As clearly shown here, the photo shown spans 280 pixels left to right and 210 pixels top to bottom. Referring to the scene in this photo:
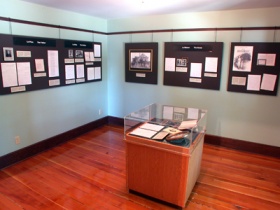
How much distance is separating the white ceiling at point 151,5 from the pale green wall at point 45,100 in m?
0.22

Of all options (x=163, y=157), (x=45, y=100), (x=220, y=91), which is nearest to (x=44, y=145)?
(x=45, y=100)

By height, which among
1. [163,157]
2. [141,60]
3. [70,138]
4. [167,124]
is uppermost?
[141,60]

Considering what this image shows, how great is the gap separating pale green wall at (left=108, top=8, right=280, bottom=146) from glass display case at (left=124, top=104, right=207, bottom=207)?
135 cm

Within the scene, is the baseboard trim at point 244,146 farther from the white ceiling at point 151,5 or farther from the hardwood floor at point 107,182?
the white ceiling at point 151,5

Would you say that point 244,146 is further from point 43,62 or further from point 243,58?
point 43,62

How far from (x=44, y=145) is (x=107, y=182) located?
1.51 m

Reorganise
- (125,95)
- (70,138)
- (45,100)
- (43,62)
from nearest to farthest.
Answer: (43,62) < (45,100) < (70,138) < (125,95)

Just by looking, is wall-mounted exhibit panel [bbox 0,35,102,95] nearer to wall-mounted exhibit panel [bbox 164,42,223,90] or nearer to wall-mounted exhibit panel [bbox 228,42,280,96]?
wall-mounted exhibit panel [bbox 164,42,223,90]

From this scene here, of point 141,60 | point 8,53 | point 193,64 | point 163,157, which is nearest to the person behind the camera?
point 163,157

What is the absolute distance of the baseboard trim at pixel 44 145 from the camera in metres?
3.16

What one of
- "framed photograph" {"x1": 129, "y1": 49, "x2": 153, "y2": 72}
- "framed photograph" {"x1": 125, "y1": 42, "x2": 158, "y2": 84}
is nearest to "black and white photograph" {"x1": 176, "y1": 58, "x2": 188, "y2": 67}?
"framed photograph" {"x1": 125, "y1": 42, "x2": 158, "y2": 84}

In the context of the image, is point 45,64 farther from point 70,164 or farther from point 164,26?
point 164,26

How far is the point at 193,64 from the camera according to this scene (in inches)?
154

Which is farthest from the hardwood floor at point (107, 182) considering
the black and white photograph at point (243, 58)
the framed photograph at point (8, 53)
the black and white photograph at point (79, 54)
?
the black and white photograph at point (79, 54)
